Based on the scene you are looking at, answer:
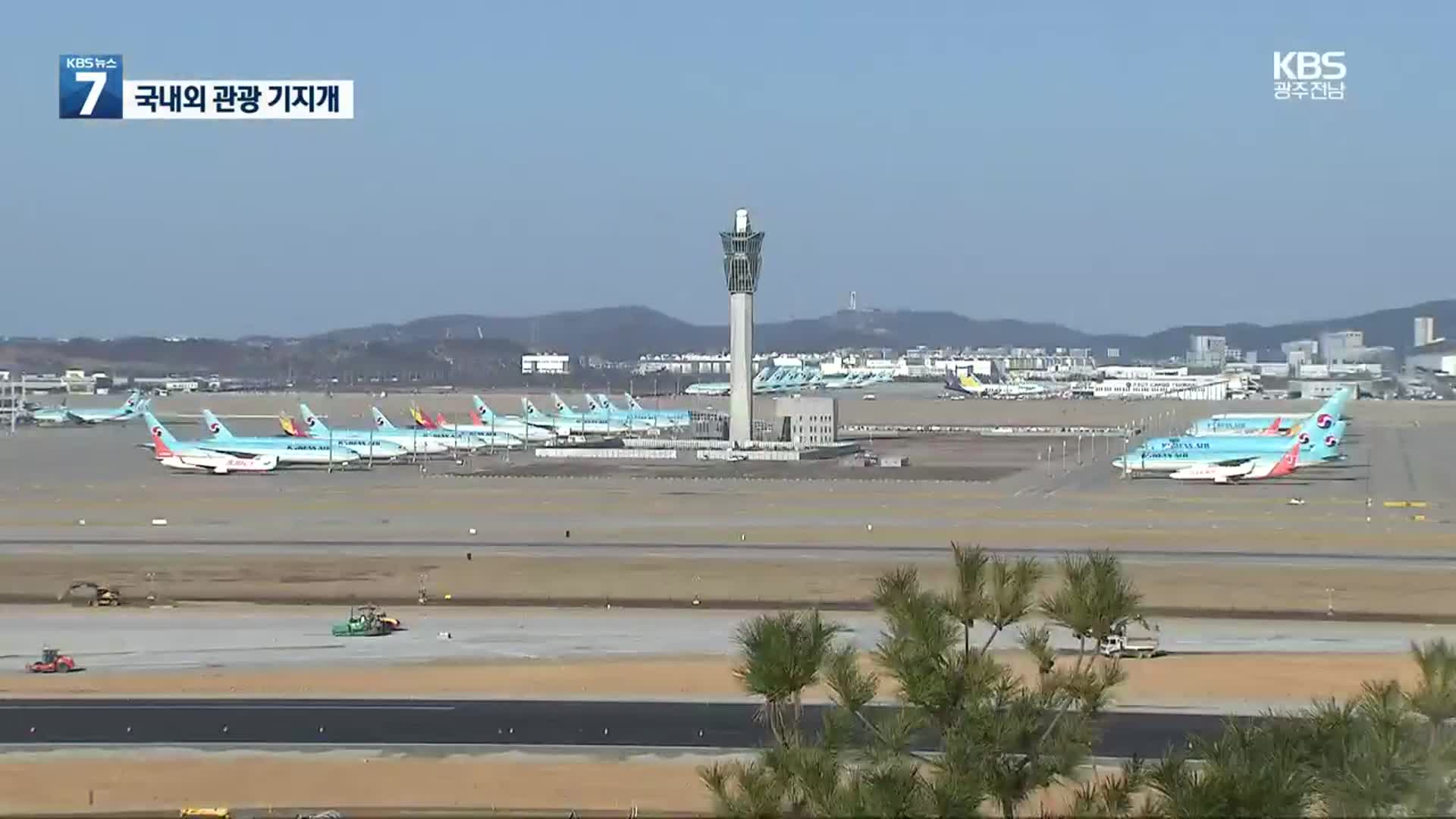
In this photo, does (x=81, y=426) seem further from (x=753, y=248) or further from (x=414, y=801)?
(x=414, y=801)

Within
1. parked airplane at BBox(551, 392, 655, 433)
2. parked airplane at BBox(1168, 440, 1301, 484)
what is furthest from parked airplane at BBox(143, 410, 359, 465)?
parked airplane at BBox(551, 392, 655, 433)

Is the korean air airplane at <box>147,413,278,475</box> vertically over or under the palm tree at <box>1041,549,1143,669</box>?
under

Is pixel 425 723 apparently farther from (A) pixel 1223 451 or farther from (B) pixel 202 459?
(A) pixel 1223 451

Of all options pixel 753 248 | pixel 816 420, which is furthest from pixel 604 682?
pixel 816 420

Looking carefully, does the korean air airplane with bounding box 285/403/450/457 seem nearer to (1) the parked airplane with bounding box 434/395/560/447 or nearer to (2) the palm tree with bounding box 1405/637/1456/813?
(1) the parked airplane with bounding box 434/395/560/447

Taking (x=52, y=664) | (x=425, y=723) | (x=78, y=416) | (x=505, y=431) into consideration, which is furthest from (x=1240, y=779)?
(x=78, y=416)

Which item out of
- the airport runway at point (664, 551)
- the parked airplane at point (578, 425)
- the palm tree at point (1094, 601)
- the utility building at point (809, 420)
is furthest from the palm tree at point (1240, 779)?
the parked airplane at point (578, 425)

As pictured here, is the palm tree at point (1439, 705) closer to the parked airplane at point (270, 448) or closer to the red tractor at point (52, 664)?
the red tractor at point (52, 664)
